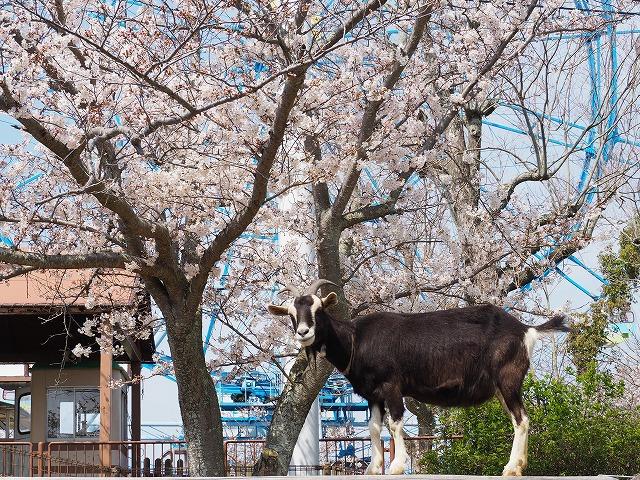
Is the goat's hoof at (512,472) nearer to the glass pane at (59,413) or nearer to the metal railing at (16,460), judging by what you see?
the metal railing at (16,460)

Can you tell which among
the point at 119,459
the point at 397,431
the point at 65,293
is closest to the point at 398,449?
the point at 397,431

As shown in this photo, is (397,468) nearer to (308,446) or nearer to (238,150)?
(238,150)

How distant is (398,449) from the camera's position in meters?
7.57

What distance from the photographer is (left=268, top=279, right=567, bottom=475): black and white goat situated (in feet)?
25.3

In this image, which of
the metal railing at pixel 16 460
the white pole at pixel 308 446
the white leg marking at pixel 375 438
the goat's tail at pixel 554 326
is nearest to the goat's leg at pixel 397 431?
the white leg marking at pixel 375 438

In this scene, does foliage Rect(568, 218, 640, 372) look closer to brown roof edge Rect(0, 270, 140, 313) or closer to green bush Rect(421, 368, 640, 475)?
green bush Rect(421, 368, 640, 475)

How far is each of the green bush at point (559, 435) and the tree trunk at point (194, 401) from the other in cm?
288

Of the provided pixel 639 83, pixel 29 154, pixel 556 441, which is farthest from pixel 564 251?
pixel 29 154

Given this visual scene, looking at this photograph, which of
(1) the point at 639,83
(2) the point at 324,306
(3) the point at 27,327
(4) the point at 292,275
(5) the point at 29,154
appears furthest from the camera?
(3) the point at 27,327

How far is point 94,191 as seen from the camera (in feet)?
27.2

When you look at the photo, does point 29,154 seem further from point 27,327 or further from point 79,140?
point 27,327

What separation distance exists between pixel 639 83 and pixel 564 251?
10.5 ft

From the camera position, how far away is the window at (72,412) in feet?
62.0

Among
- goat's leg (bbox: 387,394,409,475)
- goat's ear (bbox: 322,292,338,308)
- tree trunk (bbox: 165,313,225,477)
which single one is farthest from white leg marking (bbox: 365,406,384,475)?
tree trunk (bbox: 165,313,225,477)
